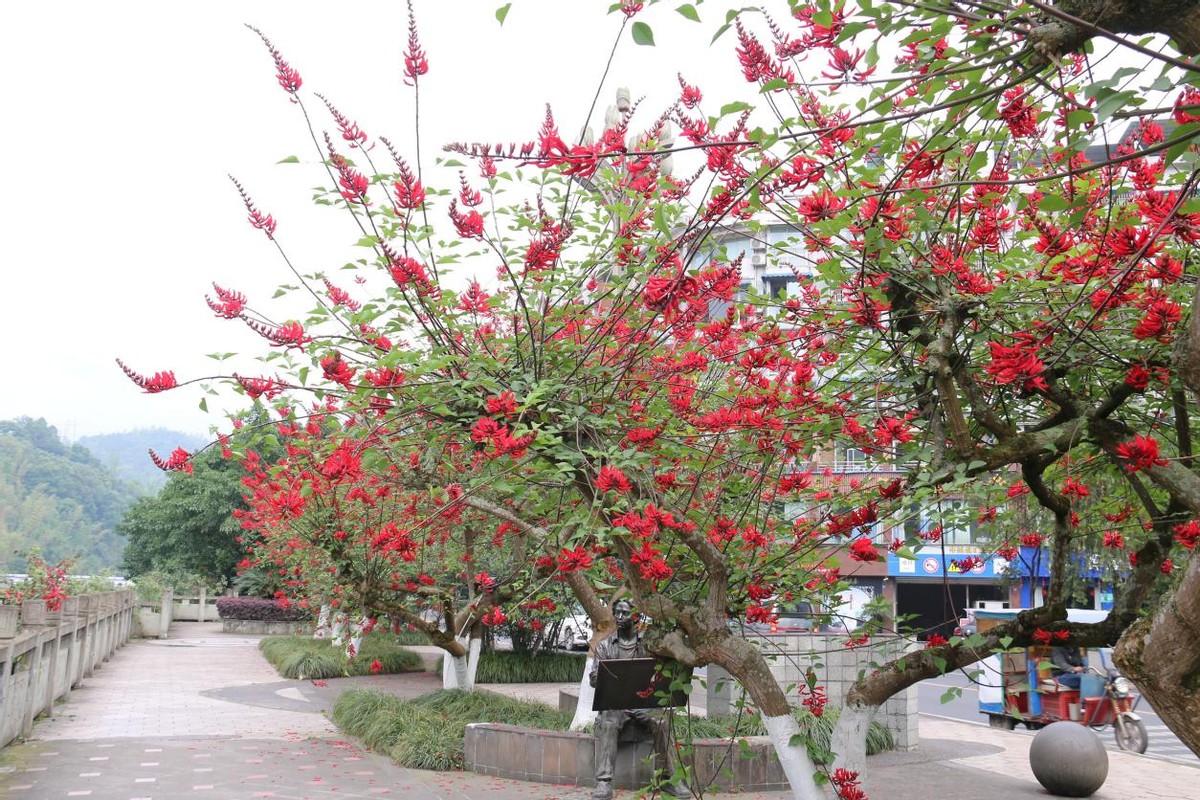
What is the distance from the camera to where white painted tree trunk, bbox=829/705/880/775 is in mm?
4832

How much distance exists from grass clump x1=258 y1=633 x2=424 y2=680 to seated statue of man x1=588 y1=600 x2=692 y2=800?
32.0 ft

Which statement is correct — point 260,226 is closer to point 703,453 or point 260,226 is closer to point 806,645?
point 703,453

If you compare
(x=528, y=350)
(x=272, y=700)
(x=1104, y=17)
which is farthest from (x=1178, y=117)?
(x=272, y=700)

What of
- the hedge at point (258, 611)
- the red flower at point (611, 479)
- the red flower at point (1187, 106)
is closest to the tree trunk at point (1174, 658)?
the red flower at point (1187, 106)

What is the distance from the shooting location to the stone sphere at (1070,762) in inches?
372

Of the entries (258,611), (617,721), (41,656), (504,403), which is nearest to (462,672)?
(617,721)

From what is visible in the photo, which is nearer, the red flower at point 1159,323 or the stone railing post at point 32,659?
the red flower at point 1159,323

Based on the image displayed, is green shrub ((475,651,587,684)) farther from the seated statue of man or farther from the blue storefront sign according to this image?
the blue storefront sign

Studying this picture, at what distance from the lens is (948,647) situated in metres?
4.43

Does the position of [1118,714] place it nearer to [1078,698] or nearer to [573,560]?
[1078,698]

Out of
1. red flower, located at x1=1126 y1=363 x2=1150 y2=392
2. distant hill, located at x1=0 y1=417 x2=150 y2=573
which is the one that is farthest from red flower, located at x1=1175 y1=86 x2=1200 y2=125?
distant hill, located at x1=0 y1=417 x2=150 y2=573

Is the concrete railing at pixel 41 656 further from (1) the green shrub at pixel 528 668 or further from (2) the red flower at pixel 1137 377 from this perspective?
(2) the red flower at pixel 1137 377

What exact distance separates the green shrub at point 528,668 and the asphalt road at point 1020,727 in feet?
22.3

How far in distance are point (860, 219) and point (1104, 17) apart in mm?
1601
